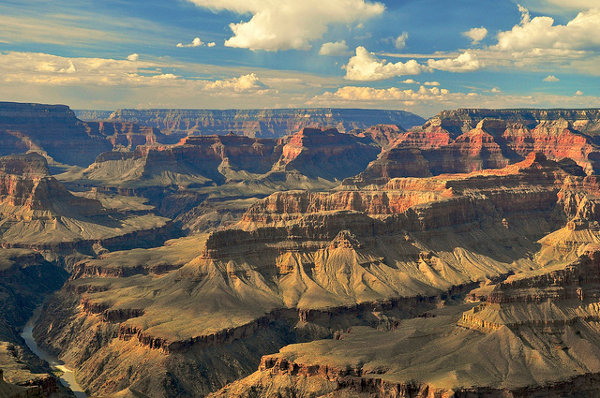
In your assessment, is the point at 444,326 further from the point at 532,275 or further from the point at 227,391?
the point at 227,391

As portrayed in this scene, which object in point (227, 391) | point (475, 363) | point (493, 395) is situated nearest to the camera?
point (493, 395)

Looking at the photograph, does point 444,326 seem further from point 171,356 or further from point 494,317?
point 171,356

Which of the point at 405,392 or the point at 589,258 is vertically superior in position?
the point at 589,258

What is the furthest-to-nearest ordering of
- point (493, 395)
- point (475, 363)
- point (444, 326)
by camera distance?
1. point (444, 326)
2. point (475, 363)
3. point (493, 395)

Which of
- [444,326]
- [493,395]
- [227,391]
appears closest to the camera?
[493,395]

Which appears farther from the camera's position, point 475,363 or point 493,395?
point 475,363

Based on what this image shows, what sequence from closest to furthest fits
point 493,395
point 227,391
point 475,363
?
1. point 493,395
2. point 475,363
3. point 227,391

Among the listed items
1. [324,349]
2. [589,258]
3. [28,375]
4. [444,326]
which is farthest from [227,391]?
[589,258]

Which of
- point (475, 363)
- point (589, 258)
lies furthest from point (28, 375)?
point (589, 258)

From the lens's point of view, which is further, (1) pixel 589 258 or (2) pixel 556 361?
(1) pixel 589 258
